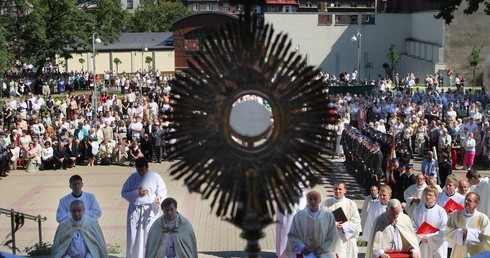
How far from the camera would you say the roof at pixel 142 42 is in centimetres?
7250

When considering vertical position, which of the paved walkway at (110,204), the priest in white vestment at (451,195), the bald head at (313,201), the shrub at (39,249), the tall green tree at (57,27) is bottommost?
the paved walkway at (110,204)

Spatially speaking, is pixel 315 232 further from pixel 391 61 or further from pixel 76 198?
pixel 391 61

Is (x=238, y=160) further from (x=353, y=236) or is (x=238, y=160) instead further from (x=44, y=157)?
(x=44, y=157)

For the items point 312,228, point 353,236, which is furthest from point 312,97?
point 353,236

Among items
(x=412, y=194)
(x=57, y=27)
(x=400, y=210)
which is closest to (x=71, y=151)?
(x=412, y=194)

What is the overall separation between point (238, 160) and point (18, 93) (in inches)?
1959

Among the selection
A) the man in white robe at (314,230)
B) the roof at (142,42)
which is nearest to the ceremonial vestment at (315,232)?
the man in white robe at (314,230)

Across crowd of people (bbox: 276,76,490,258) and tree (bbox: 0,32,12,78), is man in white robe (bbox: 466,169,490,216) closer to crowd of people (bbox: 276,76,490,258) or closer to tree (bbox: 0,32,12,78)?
crowd of people (bbox: 276,76,490,258)

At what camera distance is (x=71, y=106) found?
3712 cm

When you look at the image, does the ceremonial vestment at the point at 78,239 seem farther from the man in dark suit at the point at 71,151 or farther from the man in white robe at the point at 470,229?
the man in dark suit at the point at 71,151

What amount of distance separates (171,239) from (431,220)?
3.45 m

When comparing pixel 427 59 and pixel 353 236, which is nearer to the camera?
pixel 353 236

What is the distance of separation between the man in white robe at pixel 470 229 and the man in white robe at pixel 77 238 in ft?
14.0

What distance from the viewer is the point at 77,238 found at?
9273 mm
